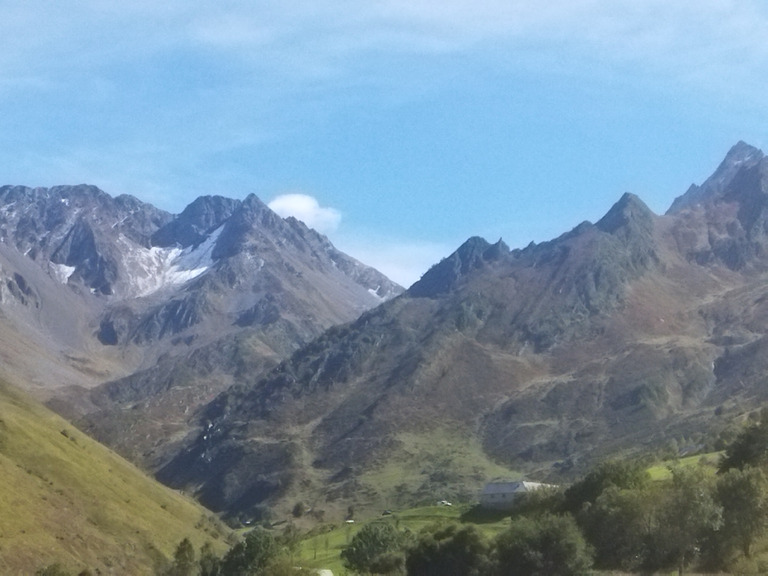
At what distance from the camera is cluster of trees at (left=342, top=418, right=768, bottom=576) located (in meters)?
74.7

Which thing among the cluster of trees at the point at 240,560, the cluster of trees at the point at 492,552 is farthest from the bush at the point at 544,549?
the cluster of trees at the point at 240,560

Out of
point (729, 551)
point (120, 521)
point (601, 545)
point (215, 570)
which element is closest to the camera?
point (729, 551)

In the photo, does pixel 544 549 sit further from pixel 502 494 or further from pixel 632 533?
pixel 502 494

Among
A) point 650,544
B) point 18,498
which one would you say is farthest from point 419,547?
point 18,498

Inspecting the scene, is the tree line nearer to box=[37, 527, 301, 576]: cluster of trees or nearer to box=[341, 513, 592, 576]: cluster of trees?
box=[341, 513, 592, 576]: cluster of trees

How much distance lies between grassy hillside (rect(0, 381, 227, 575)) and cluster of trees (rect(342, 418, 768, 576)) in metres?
64.3

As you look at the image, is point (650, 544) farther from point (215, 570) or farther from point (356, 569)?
point (215, 570)

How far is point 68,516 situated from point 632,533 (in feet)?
368

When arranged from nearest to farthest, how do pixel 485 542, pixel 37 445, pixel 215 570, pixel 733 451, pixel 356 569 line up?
pixel 485 542, pixel 733 451, pixel 356 569, pixel 215 570, pixel 37 445

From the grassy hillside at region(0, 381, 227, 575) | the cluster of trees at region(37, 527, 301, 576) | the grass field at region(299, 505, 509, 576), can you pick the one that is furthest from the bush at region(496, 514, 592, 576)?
the grassy hillside at region(0, 381, 227, 575)

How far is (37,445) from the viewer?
612ft

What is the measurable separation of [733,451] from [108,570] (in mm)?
100812

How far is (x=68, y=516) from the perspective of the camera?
164m

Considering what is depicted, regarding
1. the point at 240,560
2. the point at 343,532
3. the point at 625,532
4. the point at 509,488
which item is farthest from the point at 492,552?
the point at 343,532
